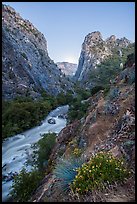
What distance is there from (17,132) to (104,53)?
98945 millimetres

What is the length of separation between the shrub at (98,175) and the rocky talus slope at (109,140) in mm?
134

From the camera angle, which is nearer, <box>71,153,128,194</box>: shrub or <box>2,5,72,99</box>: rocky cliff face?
<box>71,153,128,194</box>: shrub

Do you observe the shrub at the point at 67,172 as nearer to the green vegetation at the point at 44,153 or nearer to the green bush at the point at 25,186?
the green bush at the point at 25,186

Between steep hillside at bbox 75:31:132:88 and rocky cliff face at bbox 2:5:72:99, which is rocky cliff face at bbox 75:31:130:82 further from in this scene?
rocky cliff face at bbox 2:5:72:99

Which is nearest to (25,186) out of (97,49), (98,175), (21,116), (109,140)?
(109,140)

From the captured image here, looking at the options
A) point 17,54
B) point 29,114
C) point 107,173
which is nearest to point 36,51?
point 17,54

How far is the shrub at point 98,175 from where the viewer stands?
549 cm

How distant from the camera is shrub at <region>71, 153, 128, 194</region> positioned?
5492 mm

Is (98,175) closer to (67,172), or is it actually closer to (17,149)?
(67,172)

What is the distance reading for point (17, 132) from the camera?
32500 millimetres

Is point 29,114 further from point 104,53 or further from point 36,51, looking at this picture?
point 104,53

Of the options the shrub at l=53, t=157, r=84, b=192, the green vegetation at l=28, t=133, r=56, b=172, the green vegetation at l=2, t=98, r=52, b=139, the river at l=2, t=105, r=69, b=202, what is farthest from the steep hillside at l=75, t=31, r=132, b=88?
the shrub at l=53, t=157, r=84, b=192

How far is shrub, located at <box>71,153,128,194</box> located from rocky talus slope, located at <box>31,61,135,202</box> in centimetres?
13

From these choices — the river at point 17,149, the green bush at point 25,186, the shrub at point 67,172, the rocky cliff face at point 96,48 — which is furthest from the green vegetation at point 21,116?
the rocky cliff face at point 96,48
